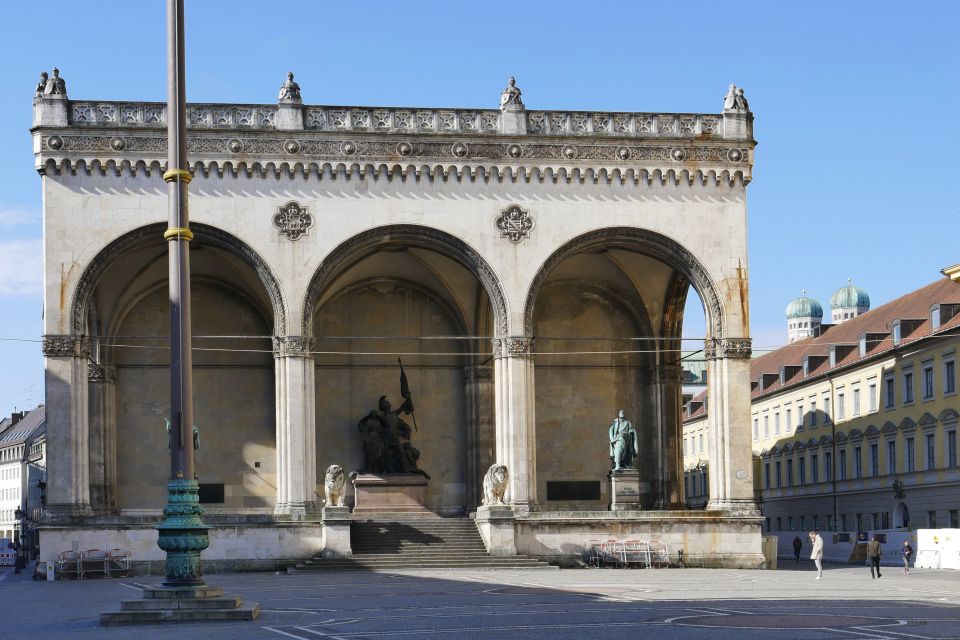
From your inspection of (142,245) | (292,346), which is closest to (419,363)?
(292,346)

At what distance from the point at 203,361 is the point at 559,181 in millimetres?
12807

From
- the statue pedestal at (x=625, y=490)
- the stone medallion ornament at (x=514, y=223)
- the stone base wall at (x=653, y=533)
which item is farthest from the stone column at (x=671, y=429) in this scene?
the stone medallion ornament at (x=514, y=223)

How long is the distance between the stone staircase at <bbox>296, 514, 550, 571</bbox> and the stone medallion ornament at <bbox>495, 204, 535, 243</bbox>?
8.15 metres

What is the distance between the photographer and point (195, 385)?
157ft

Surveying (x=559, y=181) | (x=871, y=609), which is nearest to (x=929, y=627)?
(x=871, y=609)

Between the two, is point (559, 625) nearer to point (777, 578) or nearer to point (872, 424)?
point (777, 578)

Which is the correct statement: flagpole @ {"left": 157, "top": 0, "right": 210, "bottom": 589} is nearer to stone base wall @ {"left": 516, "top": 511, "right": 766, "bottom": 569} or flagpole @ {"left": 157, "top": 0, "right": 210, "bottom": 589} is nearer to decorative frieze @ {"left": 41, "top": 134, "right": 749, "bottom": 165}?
decorative frieze @ {"left": 41, "top": 134, "right": 749, "bottom": 165}

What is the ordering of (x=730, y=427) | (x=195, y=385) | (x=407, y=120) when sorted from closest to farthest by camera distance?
(x=407, y=120), (x=730, y=427), (x=195, y=385)

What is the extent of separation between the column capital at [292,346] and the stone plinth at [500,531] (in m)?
6.67

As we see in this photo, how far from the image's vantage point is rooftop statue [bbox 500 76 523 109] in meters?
43.3

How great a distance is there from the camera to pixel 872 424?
217ft

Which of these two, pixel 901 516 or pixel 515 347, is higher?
pixel 515 347

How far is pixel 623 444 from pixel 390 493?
7156mm

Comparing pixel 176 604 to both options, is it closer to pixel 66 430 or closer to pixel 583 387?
pixel 66 430
